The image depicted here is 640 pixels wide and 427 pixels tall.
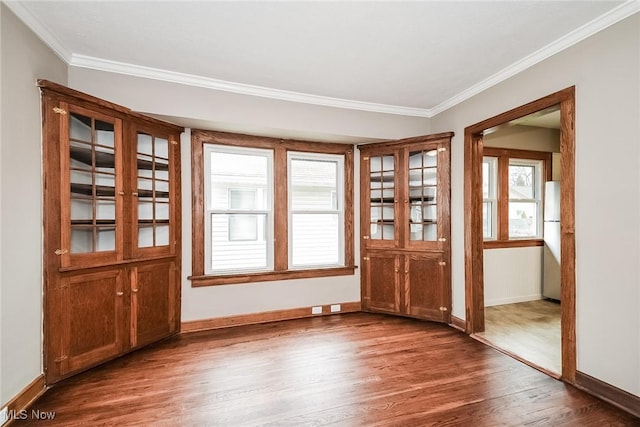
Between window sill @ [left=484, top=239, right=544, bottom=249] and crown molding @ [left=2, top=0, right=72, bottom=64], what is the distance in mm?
5304

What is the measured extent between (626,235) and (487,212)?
260cm

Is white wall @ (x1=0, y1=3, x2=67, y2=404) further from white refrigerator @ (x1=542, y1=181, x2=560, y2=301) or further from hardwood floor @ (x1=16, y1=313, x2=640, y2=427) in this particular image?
white refrigerator @ (x1=542, y1=181, x2=560, y2=301)

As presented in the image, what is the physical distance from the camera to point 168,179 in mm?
3371

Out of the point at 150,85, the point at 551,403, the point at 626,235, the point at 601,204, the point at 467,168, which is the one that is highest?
the point at 150,85

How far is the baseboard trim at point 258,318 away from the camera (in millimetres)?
3613

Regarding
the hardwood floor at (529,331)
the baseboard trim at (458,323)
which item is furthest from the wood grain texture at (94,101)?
the hardwood floor at (529,331)

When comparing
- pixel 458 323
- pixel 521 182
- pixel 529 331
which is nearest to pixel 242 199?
pixel 458 323

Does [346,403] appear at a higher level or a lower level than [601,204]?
lower

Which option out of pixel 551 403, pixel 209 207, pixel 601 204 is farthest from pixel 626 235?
pixel 209 207

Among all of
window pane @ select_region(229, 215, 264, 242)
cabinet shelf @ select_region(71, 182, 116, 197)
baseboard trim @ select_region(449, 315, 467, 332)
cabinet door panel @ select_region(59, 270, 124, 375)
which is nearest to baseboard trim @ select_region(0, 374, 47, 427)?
cabinet door panel @ select_region(59, 270, 124, 375)

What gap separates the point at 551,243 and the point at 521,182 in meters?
1.02

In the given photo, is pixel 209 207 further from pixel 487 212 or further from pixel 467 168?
pixel 487 212

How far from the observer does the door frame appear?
2455 millimetres

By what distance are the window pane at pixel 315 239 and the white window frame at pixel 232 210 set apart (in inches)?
12.5
